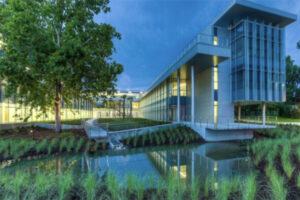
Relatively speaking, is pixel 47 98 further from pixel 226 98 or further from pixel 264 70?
pixel 264 70

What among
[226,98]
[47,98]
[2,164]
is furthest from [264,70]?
[2,164]

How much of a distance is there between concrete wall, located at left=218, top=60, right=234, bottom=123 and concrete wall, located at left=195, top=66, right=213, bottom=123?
4.05 feet

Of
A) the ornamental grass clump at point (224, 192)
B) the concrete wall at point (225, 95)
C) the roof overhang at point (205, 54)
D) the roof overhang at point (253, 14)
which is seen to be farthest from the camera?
the concrete wall at point (225, 95)

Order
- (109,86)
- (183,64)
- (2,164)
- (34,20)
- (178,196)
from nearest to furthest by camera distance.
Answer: (178,196) < (2,164) < (34,20) < (109,86) < (183,64)

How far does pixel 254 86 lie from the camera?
59.6 feet

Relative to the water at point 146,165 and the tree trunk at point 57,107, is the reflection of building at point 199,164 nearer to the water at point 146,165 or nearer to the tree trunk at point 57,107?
the water at point 146,165

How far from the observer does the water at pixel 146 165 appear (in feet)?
20.9

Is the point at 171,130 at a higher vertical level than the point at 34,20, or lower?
lower

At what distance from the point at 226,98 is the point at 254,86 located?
132 inches

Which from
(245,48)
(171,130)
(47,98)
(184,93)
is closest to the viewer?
(47,98)

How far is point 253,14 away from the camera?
18.7 meters

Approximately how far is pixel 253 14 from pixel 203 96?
11718 mm

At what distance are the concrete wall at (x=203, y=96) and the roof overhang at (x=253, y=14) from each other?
6.76 metres

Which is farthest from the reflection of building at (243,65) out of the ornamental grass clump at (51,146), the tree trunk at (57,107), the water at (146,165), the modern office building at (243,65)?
the ornamental grass clump at (51,146)
